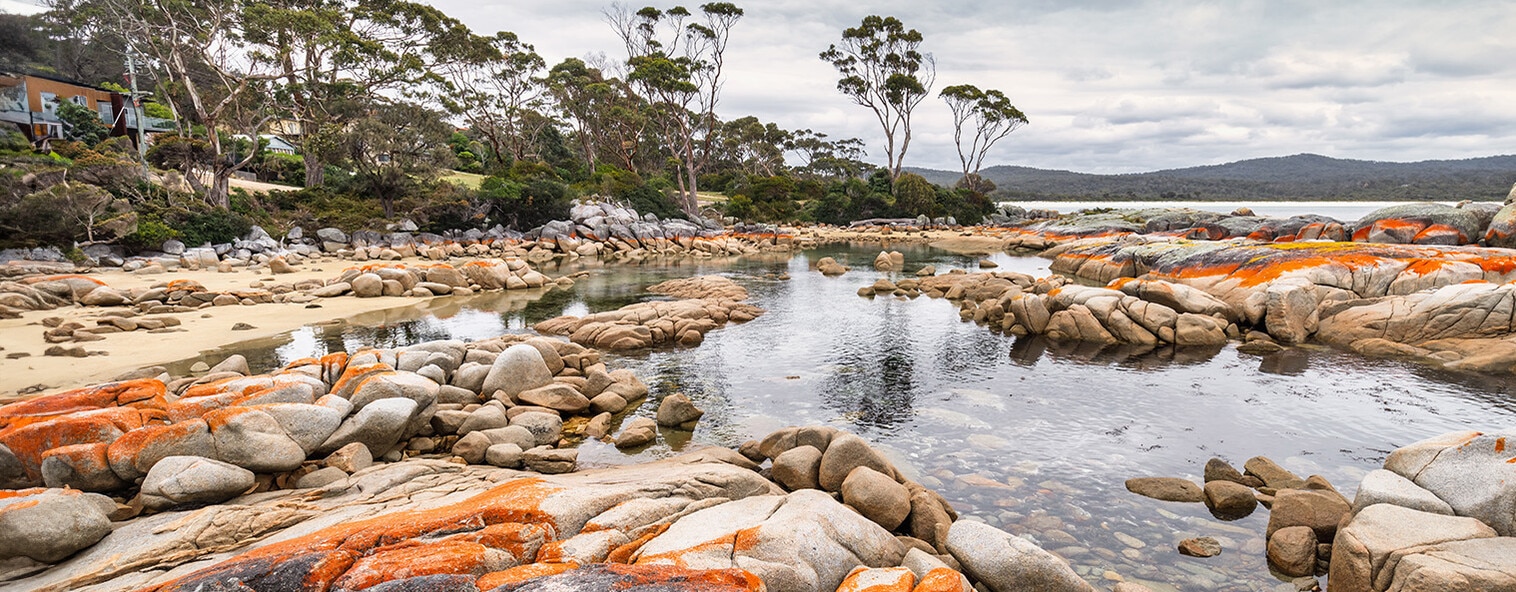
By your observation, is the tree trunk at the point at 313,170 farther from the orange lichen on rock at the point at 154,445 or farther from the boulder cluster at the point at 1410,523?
the boulder cluster at the point at 1410,523

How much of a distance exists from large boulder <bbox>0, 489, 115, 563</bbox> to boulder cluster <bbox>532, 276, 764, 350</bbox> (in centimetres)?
1152

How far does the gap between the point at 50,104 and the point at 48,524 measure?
2393 inches

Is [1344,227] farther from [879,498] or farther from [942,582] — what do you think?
[942,582]

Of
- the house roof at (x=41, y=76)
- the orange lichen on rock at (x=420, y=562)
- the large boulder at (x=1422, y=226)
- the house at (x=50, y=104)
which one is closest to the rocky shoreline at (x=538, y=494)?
the orange lichen on rock at (x=420, y=562)

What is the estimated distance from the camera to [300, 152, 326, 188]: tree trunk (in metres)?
45.0

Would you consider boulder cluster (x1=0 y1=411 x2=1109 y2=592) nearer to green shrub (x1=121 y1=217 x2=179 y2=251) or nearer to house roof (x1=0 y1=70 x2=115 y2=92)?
green shrub (x1=121 y1=217 x2=179 y2=251)

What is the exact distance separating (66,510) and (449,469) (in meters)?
3.54

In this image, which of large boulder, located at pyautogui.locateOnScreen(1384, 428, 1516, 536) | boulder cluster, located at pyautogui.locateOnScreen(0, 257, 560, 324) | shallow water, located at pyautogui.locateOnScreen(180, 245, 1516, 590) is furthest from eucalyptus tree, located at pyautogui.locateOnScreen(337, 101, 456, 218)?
large boulder, located at pyautogui.locateOnScreen(1384, 428, 1516, 536)

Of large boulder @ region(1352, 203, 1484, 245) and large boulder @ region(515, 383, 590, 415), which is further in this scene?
large boulder @ region(1352, 203, 1484, 245)

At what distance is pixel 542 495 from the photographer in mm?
6586

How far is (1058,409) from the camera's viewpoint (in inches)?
497

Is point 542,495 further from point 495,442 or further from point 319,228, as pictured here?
point 319,228

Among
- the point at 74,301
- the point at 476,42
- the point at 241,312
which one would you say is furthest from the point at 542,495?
the point at 476,42

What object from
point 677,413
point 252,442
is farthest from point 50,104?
point 677,413
